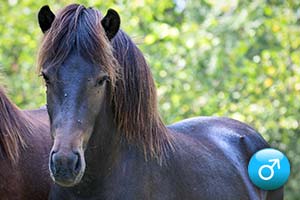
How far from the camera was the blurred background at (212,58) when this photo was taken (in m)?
10.2

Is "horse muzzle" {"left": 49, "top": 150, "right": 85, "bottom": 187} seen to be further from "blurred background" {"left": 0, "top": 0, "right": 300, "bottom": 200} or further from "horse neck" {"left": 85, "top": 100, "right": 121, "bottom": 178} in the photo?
"blurred background" {"left": 0, "top": 0, "right": 300, "bottom": 200}

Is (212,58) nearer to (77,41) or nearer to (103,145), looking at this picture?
(103,145)

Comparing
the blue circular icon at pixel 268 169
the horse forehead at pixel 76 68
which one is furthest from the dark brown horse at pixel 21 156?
the blue circular icon at pixel 268 169

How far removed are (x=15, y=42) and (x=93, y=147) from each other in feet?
22.3

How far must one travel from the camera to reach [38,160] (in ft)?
16.2

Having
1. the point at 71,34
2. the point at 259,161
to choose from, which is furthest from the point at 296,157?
the point at 71,34

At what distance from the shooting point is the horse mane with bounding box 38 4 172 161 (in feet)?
13.3

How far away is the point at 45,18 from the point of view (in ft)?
14.0

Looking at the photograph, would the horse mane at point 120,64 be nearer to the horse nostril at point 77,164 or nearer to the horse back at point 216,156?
the horse back at point 216,156

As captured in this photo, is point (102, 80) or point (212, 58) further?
point (212, 58)

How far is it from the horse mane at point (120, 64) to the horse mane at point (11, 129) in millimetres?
730

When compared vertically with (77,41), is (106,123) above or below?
below

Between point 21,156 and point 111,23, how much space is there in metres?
1.20

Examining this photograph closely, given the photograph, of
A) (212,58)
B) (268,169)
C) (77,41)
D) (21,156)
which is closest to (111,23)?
(77,41)
